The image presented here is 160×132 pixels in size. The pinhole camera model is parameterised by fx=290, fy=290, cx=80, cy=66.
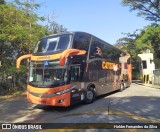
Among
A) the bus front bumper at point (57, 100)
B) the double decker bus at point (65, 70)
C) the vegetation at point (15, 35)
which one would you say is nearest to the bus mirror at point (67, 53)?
the double decker bus at point (65, 70)

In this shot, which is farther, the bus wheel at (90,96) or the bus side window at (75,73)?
the bus wheel at (90,96)

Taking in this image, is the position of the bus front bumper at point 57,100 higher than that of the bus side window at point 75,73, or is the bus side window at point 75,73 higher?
the bus side window at point 75,73

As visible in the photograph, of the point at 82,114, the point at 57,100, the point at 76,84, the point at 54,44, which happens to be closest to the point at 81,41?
the point at 54,44

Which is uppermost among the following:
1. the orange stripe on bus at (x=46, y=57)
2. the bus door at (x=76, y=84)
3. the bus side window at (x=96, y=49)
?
the bus side window at (x=96, y=49)

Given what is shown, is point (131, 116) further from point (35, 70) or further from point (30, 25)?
point (30, 25)

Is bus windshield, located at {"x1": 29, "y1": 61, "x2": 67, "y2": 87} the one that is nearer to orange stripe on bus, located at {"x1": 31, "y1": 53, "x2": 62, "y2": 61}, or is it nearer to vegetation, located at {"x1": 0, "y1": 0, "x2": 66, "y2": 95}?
orange stripe on bus, located at {"x1": 31, "y1": 53, "x2": 62, "y2": 61}

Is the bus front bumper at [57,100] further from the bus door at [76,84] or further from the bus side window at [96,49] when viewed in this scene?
the bus side window at [96,49]

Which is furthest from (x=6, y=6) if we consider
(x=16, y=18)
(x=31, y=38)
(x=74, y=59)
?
(x=74, y=59)

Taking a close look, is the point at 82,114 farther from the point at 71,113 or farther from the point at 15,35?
the point at 15,35

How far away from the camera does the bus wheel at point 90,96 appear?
1569 cm

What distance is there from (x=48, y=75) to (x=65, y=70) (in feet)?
2.78

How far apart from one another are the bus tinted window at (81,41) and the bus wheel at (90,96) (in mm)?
2331

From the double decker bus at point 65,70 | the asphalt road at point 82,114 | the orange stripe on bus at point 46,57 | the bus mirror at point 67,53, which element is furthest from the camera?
the orange stripe on bus at point 46,57

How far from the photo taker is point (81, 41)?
50.0 feet
